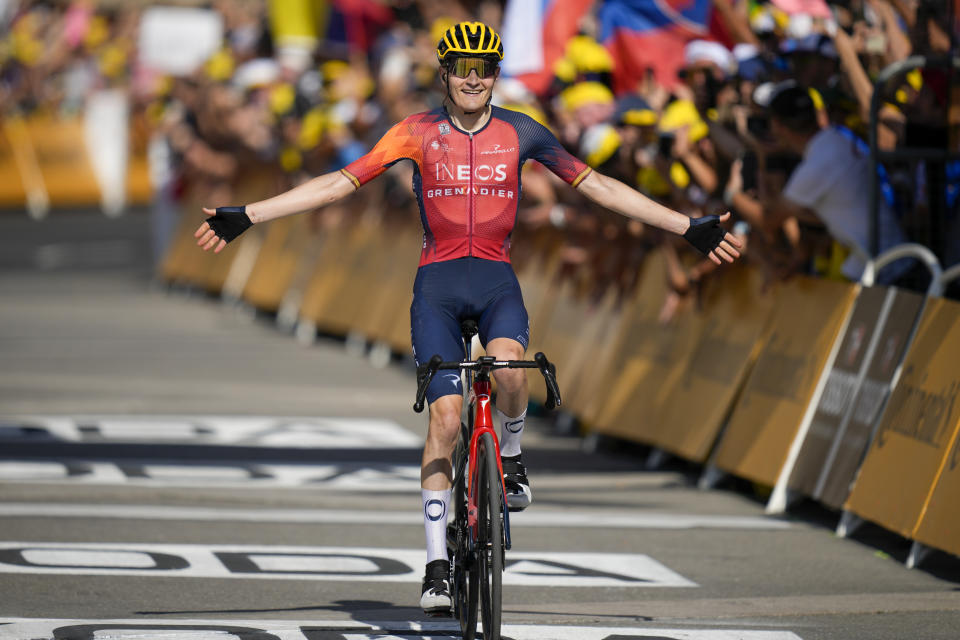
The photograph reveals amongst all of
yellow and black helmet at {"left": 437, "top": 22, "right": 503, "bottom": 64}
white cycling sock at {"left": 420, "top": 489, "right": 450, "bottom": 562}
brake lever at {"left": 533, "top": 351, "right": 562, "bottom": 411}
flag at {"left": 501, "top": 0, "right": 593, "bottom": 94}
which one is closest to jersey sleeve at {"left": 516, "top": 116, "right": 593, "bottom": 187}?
yellow and black helmet at {"left": 437, "top": 22, "right": 503, "bottom": 64}

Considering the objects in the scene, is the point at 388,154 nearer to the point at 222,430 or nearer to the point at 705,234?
the point at 705,234

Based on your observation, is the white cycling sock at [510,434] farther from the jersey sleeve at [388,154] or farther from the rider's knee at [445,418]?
the jersey sleeve at [388,154]

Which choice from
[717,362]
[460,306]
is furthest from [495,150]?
[717,362]

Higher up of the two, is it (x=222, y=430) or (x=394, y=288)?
(x=394, y=288)

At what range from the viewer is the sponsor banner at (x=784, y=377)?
1081 centimetres

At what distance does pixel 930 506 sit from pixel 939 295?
1236 millimetres

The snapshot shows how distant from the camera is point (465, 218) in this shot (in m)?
7.61

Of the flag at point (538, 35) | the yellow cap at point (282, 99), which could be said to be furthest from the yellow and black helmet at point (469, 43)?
the yellow cap at point (282, 99)

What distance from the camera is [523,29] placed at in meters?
17.0

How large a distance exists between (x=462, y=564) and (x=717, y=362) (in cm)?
506

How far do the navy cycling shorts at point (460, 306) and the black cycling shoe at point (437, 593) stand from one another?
0.68 m

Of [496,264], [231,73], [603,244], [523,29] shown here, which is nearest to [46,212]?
[231,73]

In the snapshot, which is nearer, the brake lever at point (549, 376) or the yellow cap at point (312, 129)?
the brake lever at point (549, 376)

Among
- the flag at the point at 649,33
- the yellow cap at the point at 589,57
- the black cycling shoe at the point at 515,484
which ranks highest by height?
the flag at the point at 649,33
